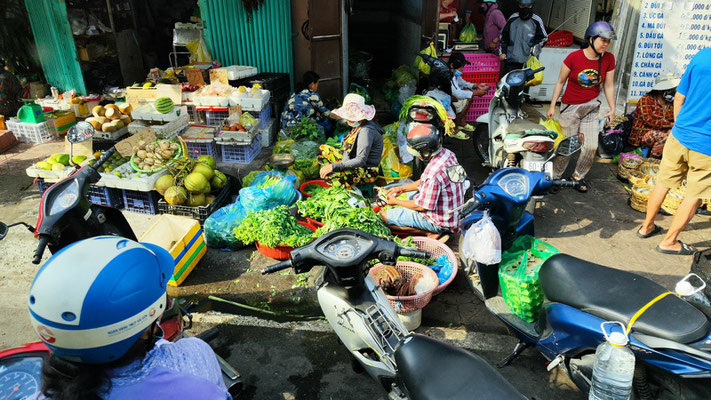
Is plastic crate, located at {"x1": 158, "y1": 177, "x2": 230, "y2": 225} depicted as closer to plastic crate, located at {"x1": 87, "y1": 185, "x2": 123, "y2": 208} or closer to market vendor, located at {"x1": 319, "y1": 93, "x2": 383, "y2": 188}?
plastic crate, located at {"x1": 87, "y1": 185, "x2": 123, "y2": 208}

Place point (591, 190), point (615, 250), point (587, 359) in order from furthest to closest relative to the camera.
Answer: point (591, 190) → point (615, 250) → point (587, 359)

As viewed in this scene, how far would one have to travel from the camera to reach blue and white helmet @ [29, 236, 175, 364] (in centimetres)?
175

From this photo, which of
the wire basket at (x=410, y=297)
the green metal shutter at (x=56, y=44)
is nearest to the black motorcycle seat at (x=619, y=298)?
the wire basket at (x=410, y=297)

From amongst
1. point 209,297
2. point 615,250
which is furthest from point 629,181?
point 209,297

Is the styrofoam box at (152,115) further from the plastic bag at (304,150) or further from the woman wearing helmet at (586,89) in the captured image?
the woman wearing helmet at (586,89)

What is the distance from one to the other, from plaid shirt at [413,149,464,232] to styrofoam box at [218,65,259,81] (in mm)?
4390

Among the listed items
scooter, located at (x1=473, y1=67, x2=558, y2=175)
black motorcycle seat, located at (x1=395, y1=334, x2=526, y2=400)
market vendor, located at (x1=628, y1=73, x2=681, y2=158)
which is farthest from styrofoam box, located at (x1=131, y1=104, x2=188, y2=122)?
market vendor, located at (x1=628, y1=73, x2=681, y2=158)

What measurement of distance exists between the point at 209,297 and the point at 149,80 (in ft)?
17.2

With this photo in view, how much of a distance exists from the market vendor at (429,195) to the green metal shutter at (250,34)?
186 inches

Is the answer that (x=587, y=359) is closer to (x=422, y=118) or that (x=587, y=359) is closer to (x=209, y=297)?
(x=209, y=297)

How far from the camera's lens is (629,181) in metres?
6.48

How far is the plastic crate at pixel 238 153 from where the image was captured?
6.75 m

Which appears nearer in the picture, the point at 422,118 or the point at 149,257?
the point at 149,257

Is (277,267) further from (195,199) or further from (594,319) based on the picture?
(195,199)
